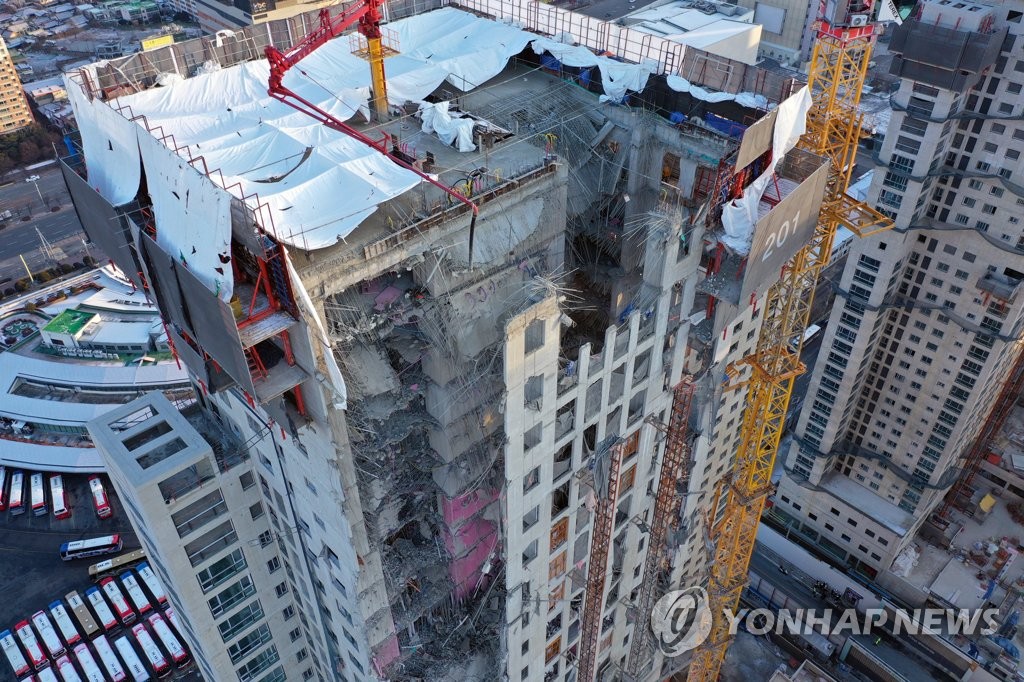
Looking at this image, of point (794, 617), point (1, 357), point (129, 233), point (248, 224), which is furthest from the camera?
point (1, 357)

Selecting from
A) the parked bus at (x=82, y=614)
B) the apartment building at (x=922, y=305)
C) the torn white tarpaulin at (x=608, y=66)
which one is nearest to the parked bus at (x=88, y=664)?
the parked bus at (x=82, y=614)

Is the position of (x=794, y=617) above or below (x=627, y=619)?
below

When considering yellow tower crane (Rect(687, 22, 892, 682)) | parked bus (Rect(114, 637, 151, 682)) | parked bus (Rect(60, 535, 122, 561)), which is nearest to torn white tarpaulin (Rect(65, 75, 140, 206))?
yellow tower crane (Rect(687, 22, 892, 682))

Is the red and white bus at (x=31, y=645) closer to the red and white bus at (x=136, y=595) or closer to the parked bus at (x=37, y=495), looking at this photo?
the red and white bus at (x=136, y=595)

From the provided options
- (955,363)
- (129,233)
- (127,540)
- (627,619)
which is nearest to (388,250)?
(129,233)

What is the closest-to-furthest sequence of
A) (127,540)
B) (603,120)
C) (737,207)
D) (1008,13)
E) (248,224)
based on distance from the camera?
(248,224), (737,207), (603,120), (1008,13), (127,540)

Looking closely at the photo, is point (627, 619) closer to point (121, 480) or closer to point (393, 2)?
point (121, 480)

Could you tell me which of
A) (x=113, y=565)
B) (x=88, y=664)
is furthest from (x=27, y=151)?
(x=88, y=664)
